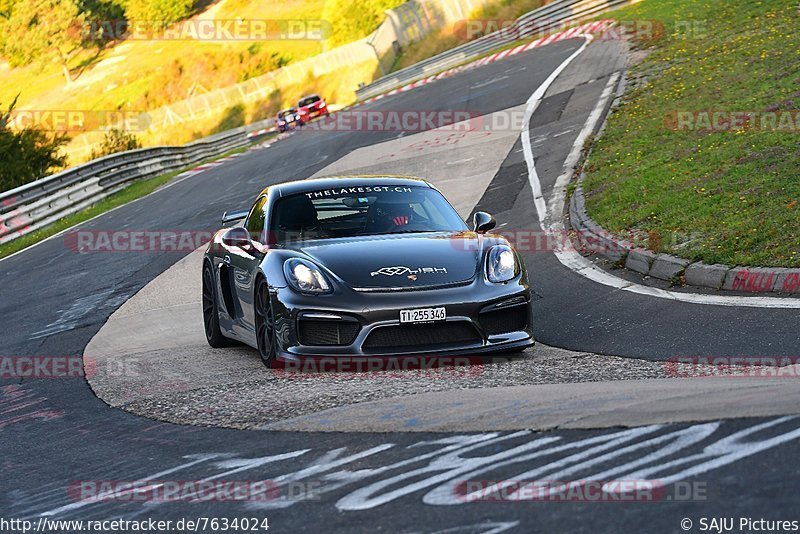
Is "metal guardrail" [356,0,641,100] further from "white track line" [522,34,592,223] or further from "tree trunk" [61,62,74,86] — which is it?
"tree trunk" [61,62,74,86]

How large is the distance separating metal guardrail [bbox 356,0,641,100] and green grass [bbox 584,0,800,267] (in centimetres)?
1724

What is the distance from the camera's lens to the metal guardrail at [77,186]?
25031 mm

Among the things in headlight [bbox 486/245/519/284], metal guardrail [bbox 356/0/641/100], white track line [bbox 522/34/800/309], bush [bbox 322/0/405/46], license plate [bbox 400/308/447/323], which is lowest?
white track line [bbox 522/34/800/309]

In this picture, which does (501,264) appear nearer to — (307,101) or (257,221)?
(257,221)

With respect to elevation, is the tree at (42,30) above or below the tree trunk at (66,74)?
above

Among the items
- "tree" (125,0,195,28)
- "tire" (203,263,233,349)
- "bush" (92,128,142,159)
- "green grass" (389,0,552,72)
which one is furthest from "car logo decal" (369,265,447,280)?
"tree" (125,0,195,28)

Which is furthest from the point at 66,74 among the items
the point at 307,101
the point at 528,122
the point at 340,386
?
the point at 340,386

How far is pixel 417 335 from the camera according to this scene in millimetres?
8320

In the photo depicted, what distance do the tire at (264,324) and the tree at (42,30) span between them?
104 metres

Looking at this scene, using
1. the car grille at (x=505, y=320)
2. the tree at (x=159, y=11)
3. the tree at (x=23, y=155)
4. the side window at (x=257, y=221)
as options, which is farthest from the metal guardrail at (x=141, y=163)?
the tree at (x=159, y=11)

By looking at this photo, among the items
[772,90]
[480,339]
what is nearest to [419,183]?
[480,339]

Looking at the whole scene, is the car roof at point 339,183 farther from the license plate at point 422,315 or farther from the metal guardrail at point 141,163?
the metal guardrail at point 141,163

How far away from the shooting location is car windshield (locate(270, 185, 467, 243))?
9.61 m

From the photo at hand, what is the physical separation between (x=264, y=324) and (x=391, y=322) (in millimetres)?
1107
